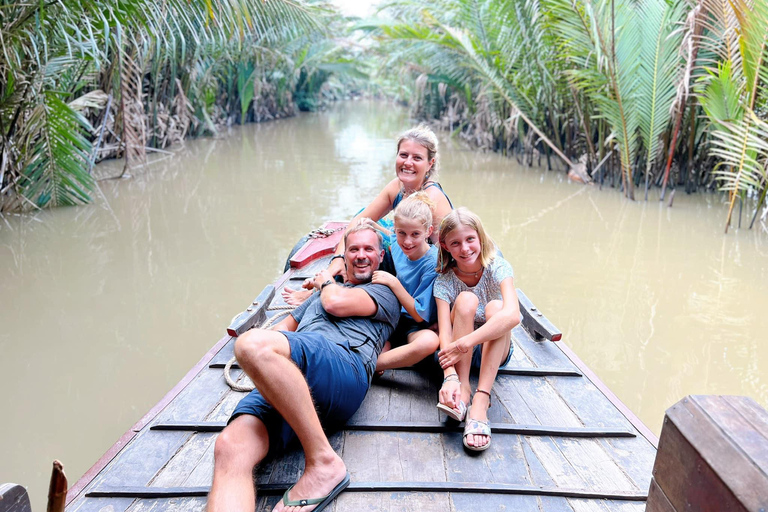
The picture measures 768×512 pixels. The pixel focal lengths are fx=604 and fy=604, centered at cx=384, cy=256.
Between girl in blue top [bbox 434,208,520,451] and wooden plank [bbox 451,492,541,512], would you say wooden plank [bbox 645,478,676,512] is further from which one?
girl in blue top [bbox 434,208,520,451]

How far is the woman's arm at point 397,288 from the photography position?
8.07 ft

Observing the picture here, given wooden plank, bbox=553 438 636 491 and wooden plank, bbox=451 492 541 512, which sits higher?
wooden plank, bbox=451 492 541 512

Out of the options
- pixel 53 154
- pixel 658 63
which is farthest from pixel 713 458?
pixel 658 63

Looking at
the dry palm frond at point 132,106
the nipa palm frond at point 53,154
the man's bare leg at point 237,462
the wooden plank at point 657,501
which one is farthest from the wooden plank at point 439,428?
the dry palm frond at point 132,106

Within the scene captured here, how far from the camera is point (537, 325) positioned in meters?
2.96

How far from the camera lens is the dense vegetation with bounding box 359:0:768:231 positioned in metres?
6.15

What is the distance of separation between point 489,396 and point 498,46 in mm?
8632

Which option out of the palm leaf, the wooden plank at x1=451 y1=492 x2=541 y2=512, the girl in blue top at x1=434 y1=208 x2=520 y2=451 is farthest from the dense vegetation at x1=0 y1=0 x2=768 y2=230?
the wooden plank at x1=451 y1=492 x2=541 y2=512

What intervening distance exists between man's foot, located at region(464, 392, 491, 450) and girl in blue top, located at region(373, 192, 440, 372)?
1.04ft

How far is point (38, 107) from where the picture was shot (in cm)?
576

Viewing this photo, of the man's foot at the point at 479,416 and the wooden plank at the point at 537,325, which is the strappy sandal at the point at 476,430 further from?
the wooden plank at the point at 537,325

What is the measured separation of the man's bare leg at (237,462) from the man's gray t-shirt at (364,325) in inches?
17.6

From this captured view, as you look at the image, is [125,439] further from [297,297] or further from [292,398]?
[297,297]

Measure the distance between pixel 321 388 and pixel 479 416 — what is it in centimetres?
59
